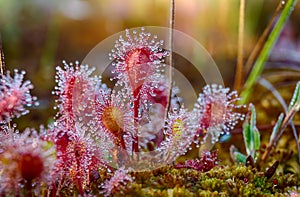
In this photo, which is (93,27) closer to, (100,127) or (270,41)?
(270,41)

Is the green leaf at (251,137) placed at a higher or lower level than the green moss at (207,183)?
higher

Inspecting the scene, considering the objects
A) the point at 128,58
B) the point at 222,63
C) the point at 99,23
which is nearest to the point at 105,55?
the point at 99,23

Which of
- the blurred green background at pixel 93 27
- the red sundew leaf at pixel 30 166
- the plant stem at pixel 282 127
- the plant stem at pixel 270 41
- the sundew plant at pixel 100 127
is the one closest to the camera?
the red sundew leaf at pixel 30 166

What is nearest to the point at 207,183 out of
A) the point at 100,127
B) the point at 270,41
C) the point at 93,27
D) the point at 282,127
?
the point at 100,127

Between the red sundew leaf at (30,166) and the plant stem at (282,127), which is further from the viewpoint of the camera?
the plant stem at (282,127)

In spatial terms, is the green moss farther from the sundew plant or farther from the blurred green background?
the blurred green background

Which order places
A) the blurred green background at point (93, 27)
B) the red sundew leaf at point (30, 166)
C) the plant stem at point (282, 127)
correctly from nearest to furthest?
the red sundew leaf at point (30, 166) < the plant stem at point (282, 127) < the blurred green background at point (93, 27)

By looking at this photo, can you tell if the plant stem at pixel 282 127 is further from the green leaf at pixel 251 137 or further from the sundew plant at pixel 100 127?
the sundew plant at pixel 100 127

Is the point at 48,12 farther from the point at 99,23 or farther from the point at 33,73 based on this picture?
the point at 33,73

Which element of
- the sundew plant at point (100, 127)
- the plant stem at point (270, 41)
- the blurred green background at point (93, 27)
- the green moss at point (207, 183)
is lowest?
the green moss at point (207, 183)

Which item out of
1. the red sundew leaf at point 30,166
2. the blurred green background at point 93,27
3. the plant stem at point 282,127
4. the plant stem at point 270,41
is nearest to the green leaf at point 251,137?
→ the plant stem at point 282,127
